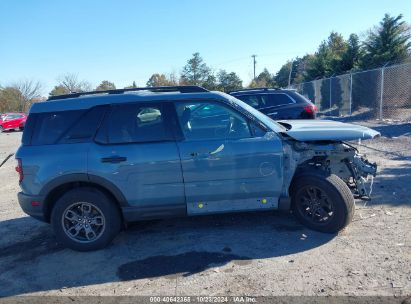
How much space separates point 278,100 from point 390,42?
720 inches

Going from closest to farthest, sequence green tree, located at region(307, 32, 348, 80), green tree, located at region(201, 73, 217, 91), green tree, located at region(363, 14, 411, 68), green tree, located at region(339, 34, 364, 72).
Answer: green tree, located at region(363, 14, 411, 68) < green tree, located at region(339, 34, 364, 72) < green tree, located at region(307, 32, 348, 80) < green tree, located at region(201, 73, 217, 91)

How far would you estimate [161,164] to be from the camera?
15.1ft

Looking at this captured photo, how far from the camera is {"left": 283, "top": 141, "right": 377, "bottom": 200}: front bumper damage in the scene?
4.80 m

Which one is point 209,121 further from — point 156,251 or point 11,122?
point 11,122

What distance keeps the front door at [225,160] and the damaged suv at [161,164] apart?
0.04 ft

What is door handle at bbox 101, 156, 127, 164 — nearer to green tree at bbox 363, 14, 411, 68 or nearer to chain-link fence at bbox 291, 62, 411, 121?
chain-link fence at bbox 291, 62, 411, 121

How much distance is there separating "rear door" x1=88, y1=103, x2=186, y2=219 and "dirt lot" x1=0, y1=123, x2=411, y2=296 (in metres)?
0.57

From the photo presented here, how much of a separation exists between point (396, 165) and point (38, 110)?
691 cm

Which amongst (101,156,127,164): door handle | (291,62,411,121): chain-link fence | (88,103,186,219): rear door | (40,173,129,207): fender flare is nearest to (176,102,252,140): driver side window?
(88,103,186,219): rear door

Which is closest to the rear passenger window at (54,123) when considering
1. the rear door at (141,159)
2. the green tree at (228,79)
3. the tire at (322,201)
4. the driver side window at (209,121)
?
the rear door at (141,159)

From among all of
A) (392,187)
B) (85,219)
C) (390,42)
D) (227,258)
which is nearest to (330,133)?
(227,258)

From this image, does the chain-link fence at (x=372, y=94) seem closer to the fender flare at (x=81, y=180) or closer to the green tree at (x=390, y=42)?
the green tree at (x=390, y=42)

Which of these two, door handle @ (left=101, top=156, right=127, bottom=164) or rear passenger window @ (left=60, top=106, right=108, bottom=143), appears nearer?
door handle @ (left=101, top=156, right=127, bottom=164)

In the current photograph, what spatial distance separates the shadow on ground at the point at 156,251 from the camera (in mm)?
4160
